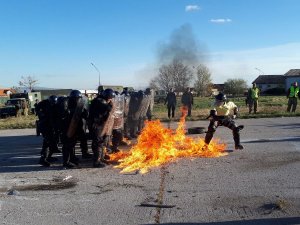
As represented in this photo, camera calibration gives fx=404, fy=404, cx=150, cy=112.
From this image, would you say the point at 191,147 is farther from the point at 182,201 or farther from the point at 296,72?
the point at 296,72

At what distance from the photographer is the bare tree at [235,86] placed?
234ft

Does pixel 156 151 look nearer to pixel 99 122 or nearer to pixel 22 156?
pixel 99 122

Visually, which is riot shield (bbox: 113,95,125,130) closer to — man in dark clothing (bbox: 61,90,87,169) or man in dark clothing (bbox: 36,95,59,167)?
man in dark clothing (bbox: 61,90,87,169)

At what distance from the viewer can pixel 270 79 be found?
306ft

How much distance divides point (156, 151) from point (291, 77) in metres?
74.5

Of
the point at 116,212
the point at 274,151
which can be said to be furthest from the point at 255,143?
the point at 116,212

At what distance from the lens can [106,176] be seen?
8258 millimetres

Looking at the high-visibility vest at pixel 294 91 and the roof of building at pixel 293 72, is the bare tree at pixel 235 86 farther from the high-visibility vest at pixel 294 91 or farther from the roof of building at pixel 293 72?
the high-visibility vest at pixel 294 91

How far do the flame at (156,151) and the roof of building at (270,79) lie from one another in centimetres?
8354

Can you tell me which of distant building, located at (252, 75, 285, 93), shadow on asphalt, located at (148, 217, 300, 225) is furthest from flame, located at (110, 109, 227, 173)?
distant building, located at (252, 75, 285, 93)

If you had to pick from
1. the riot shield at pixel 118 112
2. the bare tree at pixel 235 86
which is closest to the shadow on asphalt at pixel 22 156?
the riot shield at pixel 118 112

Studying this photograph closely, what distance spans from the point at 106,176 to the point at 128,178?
53cm

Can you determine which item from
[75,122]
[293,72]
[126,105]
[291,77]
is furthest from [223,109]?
[293,72]

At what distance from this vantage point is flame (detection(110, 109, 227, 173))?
9.06m
